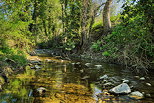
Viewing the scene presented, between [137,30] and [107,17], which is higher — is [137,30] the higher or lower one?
the lower one

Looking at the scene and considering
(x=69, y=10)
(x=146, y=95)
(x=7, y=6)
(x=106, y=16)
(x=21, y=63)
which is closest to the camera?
(x=146, y=95)

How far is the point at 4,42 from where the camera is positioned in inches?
241

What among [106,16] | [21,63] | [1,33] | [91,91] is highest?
[106,16]

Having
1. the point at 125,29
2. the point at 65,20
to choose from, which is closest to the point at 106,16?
the point at 65,20

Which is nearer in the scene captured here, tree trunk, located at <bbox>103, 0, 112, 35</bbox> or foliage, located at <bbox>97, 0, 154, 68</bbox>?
foliage, located at <bbox>97, 0, 154, 68</bbox>

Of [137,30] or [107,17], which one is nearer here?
[137,30]

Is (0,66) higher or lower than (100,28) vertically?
lower

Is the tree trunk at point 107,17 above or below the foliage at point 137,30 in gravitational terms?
above

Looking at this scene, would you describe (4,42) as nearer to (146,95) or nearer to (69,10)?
(146,95)

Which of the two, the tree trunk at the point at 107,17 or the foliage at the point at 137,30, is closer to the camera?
the foliage at the point at 137,30

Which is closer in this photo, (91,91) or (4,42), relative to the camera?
(91,91)

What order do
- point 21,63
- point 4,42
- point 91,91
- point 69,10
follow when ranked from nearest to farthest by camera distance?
point 91,91 < point 4,42 < point 21,63 < point 69,10

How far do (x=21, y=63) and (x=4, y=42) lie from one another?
1.55 m

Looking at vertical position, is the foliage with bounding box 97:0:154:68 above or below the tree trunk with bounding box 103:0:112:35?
below
